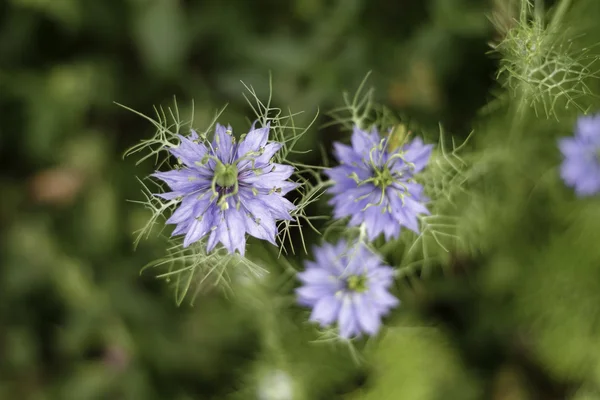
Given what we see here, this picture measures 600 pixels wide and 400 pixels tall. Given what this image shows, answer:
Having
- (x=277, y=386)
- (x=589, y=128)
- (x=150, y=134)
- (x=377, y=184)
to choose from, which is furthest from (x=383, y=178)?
(x=150, y=134)

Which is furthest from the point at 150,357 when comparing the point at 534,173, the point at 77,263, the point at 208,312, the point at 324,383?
the point at 534,173

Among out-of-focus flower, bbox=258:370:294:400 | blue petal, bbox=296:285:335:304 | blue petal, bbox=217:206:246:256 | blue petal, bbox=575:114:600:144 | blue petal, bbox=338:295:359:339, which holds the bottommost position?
out-of-focus flower, bbox=258:370:294:400

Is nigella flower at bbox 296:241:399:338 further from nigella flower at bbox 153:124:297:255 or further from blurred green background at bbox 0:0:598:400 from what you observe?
blurred green background at bbox 0:0:598:400

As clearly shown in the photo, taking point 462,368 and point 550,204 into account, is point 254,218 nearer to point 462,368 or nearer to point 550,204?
point 550,204

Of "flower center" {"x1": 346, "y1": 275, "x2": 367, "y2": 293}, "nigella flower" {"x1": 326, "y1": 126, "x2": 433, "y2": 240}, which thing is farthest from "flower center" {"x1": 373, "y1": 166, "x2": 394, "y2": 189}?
"flower center" {"x1": 346, "y1": 275, "x2": 367, "y2": 293}

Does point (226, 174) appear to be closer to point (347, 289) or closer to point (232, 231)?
point (232, 231)

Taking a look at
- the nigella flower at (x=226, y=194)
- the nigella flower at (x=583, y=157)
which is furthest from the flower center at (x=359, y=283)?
the nigella flower at (x=583, y=157)
